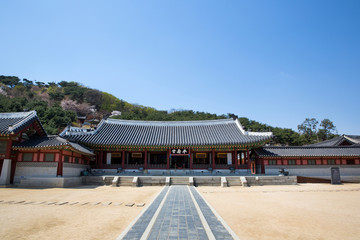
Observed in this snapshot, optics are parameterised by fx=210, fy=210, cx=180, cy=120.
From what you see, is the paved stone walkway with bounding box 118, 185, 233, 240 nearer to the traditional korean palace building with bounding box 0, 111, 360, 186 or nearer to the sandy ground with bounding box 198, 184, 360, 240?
the sandy ground with bounding box 198, 184, 360, 240

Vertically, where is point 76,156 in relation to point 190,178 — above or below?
above

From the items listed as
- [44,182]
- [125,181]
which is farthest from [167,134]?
[44,182]

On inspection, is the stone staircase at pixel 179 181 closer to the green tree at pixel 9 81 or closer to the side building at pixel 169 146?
the side building at pixel 169 146

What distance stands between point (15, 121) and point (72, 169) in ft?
25.2

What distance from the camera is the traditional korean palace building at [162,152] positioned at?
20.3 metres

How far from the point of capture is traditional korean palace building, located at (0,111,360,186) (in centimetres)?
2028

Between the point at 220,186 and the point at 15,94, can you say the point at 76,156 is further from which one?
the point at 15,94

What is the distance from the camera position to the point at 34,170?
1986 centimetres

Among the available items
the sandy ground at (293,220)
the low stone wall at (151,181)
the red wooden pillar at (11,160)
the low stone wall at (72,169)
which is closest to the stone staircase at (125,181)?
the low stone wall at (151,181)

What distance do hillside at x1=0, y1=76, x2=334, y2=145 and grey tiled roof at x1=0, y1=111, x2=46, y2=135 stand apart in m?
28.1

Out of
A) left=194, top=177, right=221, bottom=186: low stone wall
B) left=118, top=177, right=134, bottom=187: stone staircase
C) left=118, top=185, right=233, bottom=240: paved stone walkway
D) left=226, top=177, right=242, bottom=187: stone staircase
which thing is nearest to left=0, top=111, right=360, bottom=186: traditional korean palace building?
left=226, top=177, right=242, bottom=187: stone staircase

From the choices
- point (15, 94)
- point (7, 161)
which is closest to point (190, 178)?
point (7, 161)

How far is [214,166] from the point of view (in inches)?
1054

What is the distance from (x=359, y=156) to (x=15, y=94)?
9897 cm
